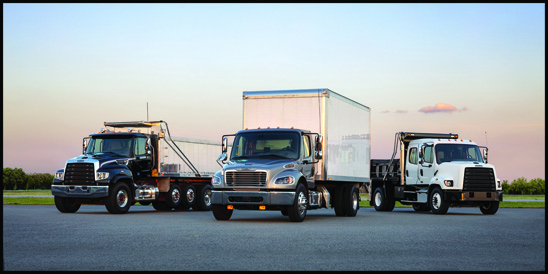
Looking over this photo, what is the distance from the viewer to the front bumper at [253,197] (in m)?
20.0

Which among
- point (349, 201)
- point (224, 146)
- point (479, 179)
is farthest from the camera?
point (479, 179)

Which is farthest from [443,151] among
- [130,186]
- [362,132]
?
[130,186]

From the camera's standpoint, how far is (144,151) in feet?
89.1

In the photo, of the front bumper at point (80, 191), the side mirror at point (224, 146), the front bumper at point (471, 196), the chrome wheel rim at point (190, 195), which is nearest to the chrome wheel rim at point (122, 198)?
the front bumper at point (80, 191)

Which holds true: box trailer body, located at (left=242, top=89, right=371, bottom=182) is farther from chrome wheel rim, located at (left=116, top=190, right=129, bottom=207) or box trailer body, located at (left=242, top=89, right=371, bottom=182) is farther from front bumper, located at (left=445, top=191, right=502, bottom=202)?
chrome wheel rim, located at (left=116, top=190, right=129, bottom=207)

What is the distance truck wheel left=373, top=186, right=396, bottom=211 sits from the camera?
103ft

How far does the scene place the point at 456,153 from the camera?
28.1m

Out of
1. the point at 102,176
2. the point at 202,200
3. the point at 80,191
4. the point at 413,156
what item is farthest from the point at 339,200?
the point at 80,191

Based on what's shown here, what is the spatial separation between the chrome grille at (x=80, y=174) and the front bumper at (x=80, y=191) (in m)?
0.19

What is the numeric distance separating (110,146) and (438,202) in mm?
12672

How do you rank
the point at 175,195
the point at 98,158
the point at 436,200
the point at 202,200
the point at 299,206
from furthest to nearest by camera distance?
the point at 202,200 → the point at 175,195 → the point at 436,200 → the point at 98,158 → the point at 299,206

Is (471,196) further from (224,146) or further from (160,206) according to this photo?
(160,206)

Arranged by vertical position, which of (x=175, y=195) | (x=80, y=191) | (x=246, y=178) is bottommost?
(x=175, y=195)

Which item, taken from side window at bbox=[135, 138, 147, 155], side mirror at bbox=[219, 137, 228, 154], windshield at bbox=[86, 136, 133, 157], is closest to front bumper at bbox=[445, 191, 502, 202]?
side mirror at bbox=[219, 137, 228, 154]
